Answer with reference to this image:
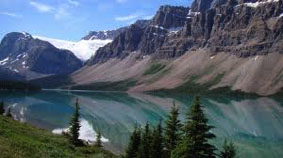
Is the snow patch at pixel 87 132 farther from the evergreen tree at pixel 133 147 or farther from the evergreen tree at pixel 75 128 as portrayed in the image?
the evergreen tree at pixel 133 147

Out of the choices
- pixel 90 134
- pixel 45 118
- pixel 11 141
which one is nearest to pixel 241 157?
pixel 90 134

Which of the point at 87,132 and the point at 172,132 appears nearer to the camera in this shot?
the point at 172,132

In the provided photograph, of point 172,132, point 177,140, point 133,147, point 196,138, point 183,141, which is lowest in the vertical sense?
point 133,147

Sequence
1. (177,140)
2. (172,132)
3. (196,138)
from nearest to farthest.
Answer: (196,138), (177,140), (172,132)

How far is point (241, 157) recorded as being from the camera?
7219 centimetres

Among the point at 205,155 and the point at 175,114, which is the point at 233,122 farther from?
the point at 205,155

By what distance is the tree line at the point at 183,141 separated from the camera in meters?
28.0

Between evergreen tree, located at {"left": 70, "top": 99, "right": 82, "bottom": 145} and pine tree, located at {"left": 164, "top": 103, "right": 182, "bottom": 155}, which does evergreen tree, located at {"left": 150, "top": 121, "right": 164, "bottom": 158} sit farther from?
evergreen tree, located at {"left": 70, "top": 99, "right": 82, "bottom": 145}

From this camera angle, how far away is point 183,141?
2916 centimetres

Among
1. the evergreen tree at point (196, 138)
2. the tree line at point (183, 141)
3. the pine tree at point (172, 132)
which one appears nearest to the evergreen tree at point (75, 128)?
the tree line at point (183, 141)

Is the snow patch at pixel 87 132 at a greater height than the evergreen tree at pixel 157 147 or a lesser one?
lesser

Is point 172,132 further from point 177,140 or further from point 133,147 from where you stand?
point 133,147

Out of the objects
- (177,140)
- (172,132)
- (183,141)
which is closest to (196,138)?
(183,141)

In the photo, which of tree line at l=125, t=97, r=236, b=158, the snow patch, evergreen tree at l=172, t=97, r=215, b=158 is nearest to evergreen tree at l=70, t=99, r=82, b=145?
tree line at l=125, t=97, r=236, b=158
